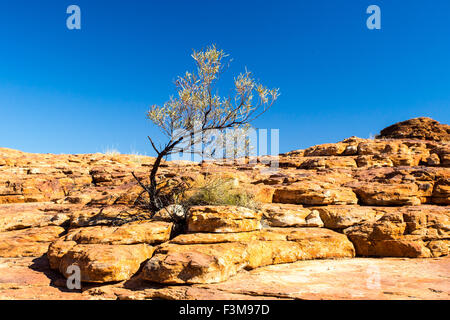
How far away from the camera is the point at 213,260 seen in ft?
16.9

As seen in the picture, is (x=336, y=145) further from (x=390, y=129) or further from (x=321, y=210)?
(x=390, y=129)

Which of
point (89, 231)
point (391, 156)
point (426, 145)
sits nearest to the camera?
point (89, 231)

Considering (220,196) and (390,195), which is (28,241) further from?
(390,195)

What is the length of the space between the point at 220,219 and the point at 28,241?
5034 mm

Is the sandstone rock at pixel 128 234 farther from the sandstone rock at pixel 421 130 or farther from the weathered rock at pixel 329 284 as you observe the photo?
the sandstone rock at pixel 421 130

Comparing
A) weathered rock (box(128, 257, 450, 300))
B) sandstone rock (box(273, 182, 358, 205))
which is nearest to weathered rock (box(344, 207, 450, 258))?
weathered rock (box(128, 257, 450, 300))

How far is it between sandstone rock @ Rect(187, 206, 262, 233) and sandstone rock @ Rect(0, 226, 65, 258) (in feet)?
12.6

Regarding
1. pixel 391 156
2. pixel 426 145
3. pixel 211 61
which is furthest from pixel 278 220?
pixel 426 145

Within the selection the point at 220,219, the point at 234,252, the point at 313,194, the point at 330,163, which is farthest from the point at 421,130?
the point at 234,252

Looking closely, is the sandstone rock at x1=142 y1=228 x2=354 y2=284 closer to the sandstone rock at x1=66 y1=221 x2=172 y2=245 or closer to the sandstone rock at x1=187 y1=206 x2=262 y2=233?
the sandstone rock at x1=187 y1=206 x2=262 y2=233

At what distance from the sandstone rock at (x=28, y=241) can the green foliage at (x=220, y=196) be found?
360 cm

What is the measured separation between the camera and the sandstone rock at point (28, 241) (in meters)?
7.00
